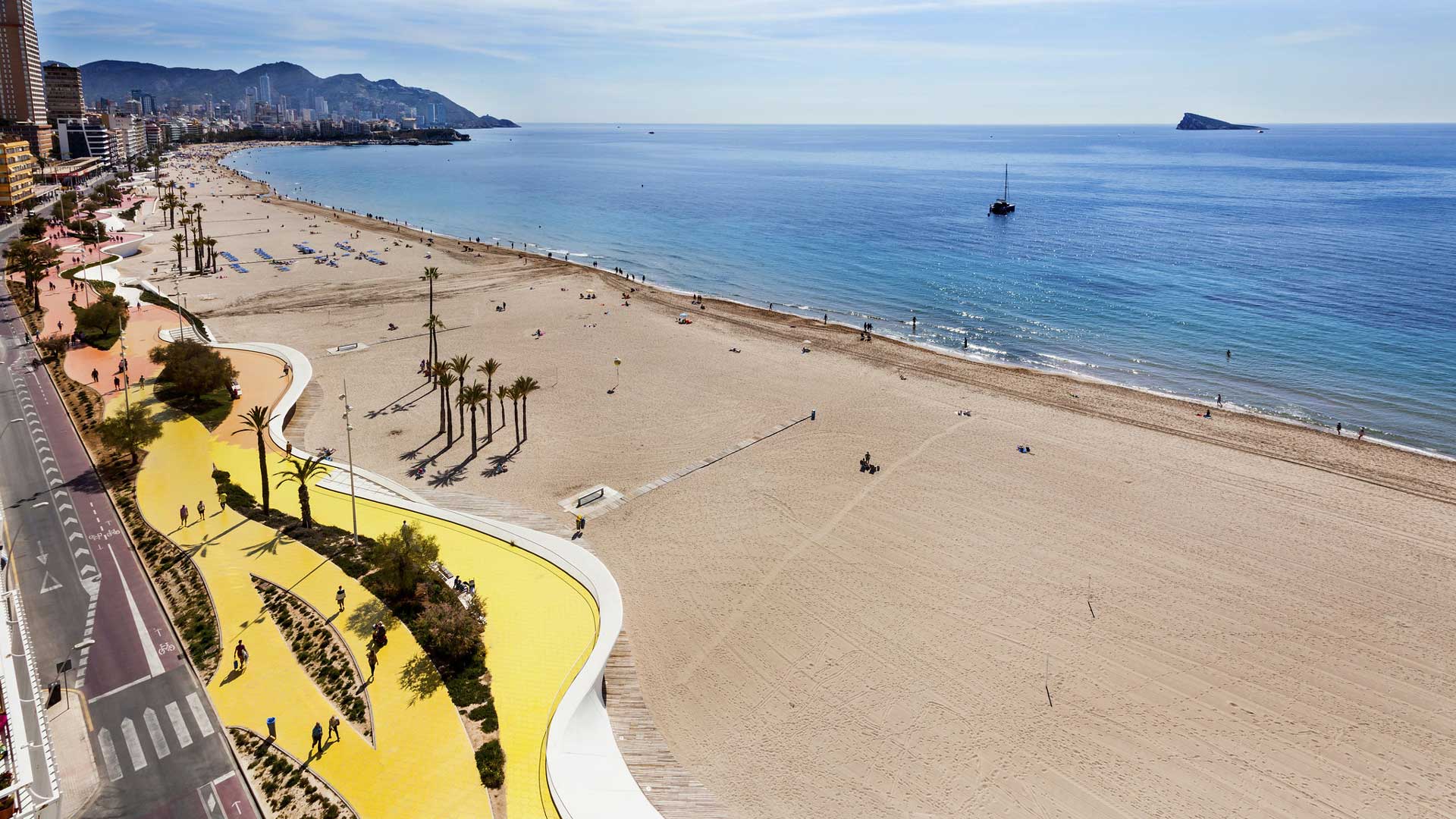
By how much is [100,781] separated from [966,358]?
5217 cm

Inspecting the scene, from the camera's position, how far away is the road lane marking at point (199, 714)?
1887 cm

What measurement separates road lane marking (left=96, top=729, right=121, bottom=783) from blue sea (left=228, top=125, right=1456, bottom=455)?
53.3 m

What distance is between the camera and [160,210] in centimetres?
11031

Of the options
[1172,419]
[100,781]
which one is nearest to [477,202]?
[1172,419]

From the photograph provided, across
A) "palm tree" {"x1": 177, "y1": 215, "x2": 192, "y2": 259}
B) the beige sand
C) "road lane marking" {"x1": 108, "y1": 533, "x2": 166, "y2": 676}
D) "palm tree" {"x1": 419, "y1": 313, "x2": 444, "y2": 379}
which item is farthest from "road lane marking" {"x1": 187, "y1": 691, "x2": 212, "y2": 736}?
"palm tree" {"x1": 177, "y1": 215, "x2": 192, "y2": 259}

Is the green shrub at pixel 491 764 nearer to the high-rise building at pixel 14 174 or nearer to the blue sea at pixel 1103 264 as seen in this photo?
the blue sea at pixel 1103 264

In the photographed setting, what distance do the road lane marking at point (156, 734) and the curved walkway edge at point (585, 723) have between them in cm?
912

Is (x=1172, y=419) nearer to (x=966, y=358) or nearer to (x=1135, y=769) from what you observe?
(x=966, y=358)

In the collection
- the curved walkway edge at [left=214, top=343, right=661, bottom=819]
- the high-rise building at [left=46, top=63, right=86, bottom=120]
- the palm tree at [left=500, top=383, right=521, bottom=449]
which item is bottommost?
the curved walkway edge at [left=214, top=343, right=661, bottom=819]

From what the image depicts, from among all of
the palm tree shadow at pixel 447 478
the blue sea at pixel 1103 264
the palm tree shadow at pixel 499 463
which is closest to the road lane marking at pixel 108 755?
the palm tree shadow at pixel 447 478

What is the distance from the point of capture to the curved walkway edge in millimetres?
17531

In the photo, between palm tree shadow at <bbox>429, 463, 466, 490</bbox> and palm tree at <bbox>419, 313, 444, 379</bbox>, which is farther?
palm tree at <bbox>419, 313, 444, 379</bbox>

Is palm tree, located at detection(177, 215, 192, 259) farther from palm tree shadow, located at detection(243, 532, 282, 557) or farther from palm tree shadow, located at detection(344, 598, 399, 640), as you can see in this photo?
palm tree shadow, located at detection(344, 598, 399, 640)

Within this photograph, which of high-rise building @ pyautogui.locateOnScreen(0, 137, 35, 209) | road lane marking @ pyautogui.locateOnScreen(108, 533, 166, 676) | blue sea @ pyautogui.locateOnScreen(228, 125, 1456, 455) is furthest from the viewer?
high-rise building @ pyautogui.locateOnScreen(0, 137, 35, 209)
